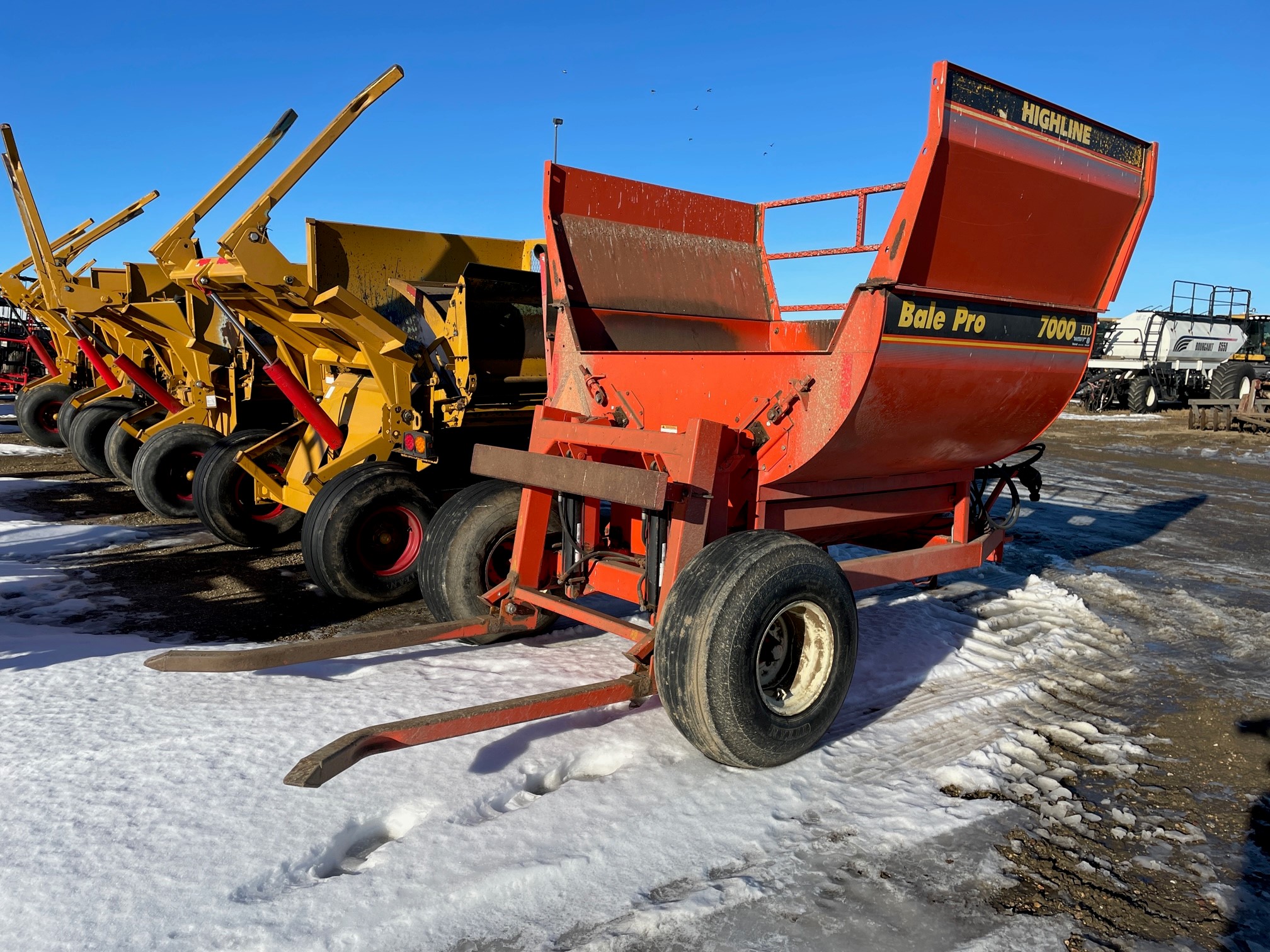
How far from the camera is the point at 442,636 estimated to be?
385cm

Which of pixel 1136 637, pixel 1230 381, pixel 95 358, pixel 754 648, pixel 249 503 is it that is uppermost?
pixel 1230 381

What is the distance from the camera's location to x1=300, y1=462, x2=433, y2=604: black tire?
5.35 metres

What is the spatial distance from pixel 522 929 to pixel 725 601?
1.20m

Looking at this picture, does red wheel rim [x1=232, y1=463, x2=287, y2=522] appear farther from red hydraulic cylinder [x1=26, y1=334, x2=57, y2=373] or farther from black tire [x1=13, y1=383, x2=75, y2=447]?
red hydraulic cylinder [x1=26, y1=334, x2=57, y2=373]

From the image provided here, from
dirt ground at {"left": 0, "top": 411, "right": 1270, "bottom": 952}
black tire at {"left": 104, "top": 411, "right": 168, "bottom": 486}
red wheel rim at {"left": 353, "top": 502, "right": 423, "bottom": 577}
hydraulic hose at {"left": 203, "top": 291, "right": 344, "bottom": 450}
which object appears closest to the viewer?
dirt ground at {"left": 0, "top": 411, "right": 1270, "bottom": 952}

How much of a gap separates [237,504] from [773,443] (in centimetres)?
493

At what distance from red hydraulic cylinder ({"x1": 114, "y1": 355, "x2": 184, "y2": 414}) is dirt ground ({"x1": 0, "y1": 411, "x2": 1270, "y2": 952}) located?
112 centimetres

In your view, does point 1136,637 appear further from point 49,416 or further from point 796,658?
point 49,416

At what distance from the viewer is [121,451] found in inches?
387

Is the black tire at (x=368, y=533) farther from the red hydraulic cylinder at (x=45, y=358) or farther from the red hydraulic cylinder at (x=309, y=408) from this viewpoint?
the red hydraulic cylinder at (x=45, y=358)

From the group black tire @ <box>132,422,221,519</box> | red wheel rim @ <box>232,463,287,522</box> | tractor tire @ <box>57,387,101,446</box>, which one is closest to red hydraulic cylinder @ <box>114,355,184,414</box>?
black tire @ <box>132,422,221,519</box>

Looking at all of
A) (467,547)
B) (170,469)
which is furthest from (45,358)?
(467,547)

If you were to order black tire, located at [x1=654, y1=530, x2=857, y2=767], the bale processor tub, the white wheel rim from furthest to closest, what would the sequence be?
the white wheel rim
the bale processor tub
black tire, located at [x1=654, y1=530, x2=857, y2=767]

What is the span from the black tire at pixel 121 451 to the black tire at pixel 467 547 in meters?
7.04
